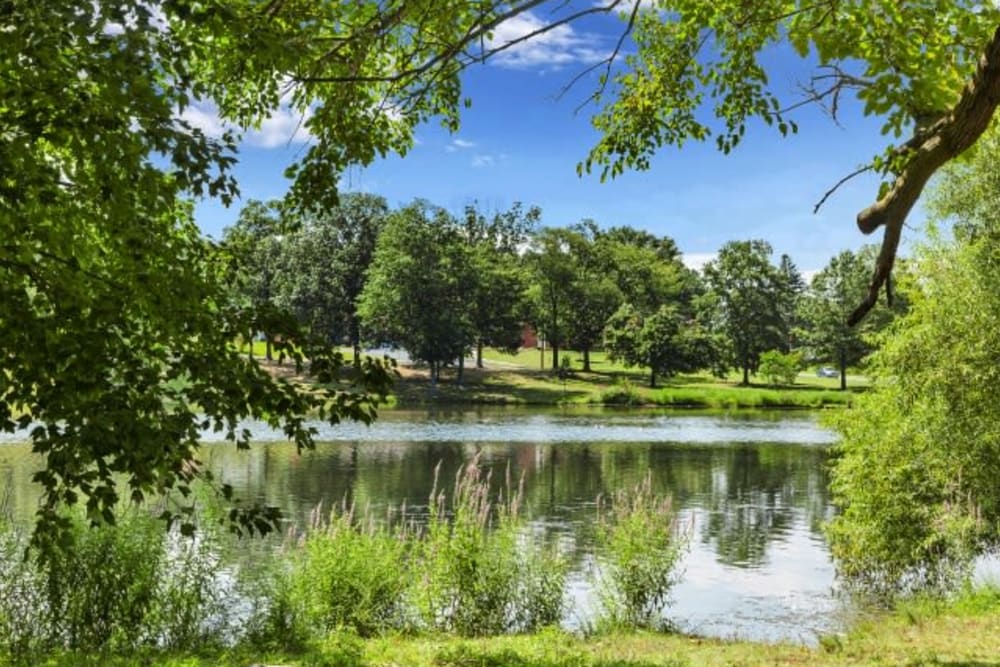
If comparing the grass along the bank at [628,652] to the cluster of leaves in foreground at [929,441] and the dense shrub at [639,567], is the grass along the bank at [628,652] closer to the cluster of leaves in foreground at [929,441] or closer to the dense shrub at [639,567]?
the dense shrub at [639,567]

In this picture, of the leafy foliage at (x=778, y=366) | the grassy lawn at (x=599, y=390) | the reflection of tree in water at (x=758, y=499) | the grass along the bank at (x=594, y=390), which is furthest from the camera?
the leafy foliage at (x=778, y=366)

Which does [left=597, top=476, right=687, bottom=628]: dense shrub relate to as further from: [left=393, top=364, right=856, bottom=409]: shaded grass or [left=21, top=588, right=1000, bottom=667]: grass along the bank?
[left=393, top=364, right=856, bottom=409]: shaded grass

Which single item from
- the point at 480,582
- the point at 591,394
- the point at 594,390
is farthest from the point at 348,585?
the point at 594,390

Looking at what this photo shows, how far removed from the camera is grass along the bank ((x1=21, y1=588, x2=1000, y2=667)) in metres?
8.20

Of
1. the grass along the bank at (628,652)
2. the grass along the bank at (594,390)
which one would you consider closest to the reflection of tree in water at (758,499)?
the grass along the bank at (628,652)

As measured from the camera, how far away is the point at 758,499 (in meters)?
26.4

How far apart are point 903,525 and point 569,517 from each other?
26.9 feet

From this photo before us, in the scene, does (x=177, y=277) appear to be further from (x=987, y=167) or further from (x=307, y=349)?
(x=987, y=167)

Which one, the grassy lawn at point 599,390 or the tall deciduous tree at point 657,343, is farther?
the tall deciduous tree at point 657,343

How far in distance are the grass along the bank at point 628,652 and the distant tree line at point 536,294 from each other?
58764mm

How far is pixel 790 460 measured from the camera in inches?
1439

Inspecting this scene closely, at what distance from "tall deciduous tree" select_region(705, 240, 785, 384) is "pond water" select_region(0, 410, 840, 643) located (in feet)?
105

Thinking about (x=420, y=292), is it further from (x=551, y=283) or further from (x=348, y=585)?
(x=348, y=585)

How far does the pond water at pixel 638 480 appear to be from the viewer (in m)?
14.7
